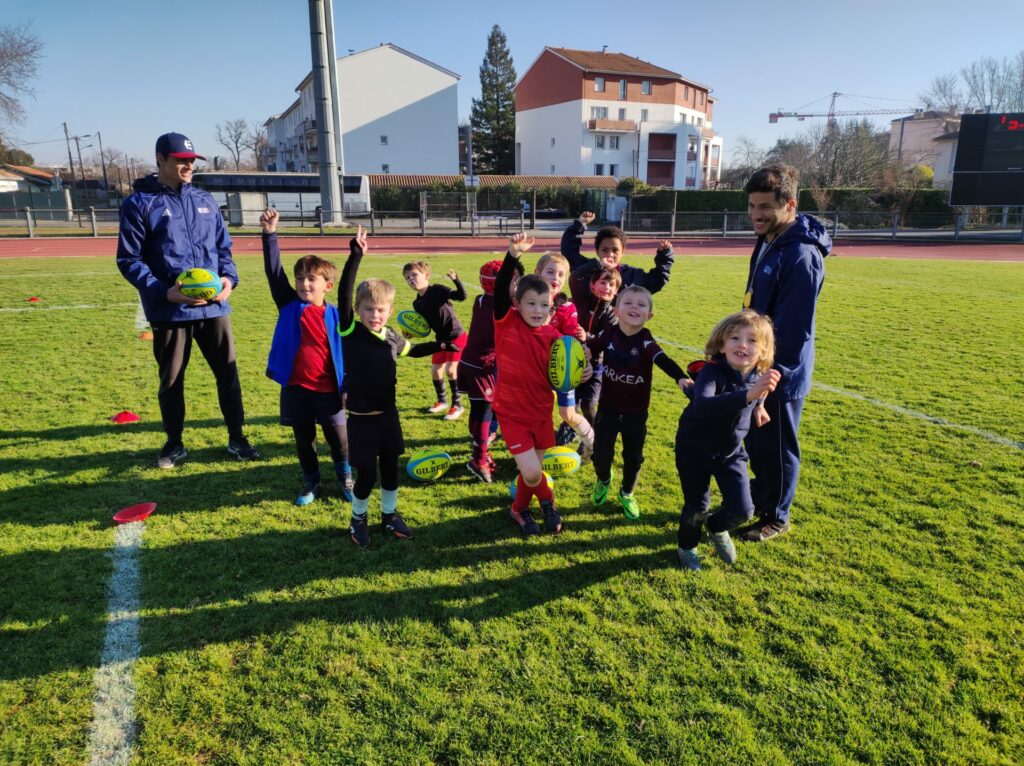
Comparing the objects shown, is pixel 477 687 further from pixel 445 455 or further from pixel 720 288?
pixel 720 288

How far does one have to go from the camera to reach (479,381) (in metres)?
4.95

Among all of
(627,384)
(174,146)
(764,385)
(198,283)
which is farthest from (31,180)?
(764,385)

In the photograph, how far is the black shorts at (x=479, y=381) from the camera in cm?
495

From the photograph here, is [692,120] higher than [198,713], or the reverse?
[692,120]

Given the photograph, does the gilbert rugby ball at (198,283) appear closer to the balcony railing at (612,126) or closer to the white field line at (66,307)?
the white field line at (66,307)

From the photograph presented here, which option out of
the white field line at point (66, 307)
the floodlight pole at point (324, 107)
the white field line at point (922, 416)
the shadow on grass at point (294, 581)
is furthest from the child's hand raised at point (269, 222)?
the floodlight pole at point (324, 107)

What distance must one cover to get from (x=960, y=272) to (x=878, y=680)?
767 inches

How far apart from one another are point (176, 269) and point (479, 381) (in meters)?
2.48

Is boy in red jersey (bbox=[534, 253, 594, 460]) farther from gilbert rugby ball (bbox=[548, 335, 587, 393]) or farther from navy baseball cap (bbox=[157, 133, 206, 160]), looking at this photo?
navy baseball cap (bbox=[157, 133, 206, 160])

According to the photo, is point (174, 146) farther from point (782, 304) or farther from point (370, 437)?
point (782, 304)

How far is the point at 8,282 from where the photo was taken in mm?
14359

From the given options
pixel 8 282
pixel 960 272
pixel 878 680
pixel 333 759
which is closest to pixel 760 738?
pixel 878 680

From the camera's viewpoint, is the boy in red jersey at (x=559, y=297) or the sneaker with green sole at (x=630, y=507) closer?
the sneaker with green sole at (x=630, y=507)

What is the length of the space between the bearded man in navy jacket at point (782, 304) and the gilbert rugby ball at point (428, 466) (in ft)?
7.33
